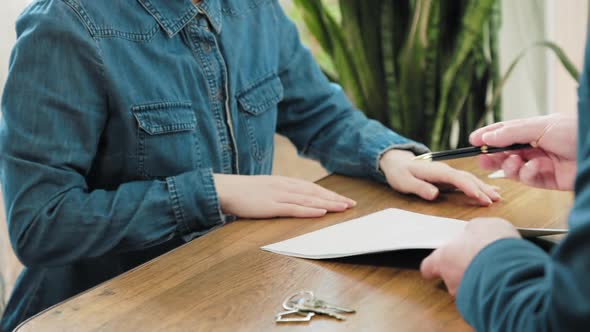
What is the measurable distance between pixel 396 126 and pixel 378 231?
1150mm

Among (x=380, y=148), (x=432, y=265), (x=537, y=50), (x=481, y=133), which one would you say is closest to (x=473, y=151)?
(x=481, y=133)

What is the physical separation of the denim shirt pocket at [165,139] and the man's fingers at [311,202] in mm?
199

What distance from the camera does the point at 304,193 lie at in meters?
1.06

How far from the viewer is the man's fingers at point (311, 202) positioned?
1036 mm

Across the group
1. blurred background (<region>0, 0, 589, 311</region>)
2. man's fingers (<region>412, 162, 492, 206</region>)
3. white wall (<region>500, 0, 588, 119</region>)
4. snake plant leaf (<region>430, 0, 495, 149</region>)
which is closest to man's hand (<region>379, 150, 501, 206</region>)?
man's fingers (<region>412, 162, 492, 206</region>)

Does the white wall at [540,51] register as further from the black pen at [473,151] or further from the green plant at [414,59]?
the black pen at [473,151]

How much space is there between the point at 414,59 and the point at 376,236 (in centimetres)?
116

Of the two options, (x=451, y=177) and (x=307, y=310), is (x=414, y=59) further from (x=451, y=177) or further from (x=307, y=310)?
(x=307, y=310)

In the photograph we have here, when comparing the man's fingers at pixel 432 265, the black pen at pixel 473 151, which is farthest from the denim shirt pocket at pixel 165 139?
the man's fingers at pixel 432 265

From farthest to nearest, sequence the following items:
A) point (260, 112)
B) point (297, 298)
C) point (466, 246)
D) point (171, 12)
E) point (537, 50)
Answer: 1. point (537, 50)
2. point (260, 112)
3. point (171, 12)
4. point (297, 298)
5. point (466, 246)

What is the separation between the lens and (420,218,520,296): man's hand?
0.65m

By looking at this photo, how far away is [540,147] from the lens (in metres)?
0.98

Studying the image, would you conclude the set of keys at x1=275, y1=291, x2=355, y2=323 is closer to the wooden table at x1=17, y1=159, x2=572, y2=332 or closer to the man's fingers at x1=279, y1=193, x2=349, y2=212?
the wooden table at x1=17, y1=159, x2=572, y2=332

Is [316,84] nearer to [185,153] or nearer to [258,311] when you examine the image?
[185,153]
